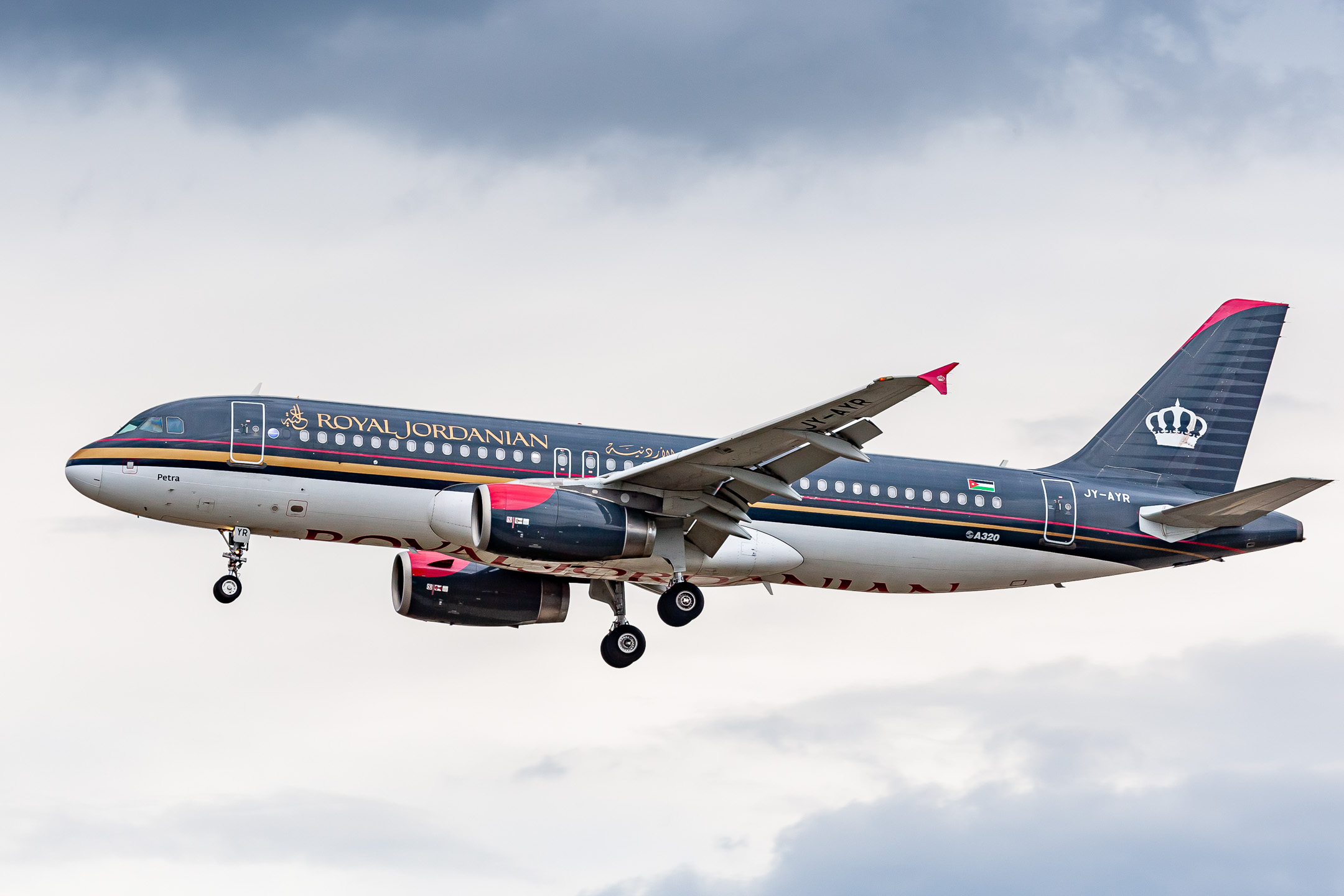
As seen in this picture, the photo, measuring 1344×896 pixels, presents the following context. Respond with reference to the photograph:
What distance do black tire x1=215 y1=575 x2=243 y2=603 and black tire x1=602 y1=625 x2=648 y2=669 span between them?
8042 mm

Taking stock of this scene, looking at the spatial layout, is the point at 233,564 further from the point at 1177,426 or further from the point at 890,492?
the point at 1177,426

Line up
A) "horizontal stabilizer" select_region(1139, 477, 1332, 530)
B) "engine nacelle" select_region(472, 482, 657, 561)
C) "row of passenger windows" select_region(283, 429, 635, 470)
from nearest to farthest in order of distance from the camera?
"engine nacelle" select_region(472, 482, 657, 561) → "row of passenger windows" select_region(283, 429, 635, 470) → "horizontal stabilizer" select_region(1139, 477, 1332, 530)

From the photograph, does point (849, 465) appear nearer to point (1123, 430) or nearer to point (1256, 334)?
point (1123, 430)

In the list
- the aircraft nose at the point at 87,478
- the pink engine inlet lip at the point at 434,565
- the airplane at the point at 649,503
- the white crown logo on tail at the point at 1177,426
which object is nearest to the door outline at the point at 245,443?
the airplane at the point at 649,503

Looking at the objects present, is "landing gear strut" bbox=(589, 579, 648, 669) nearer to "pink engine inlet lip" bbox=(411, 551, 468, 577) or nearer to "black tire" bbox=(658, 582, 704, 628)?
"black tire" bbox=(658, 582, 704, 628)

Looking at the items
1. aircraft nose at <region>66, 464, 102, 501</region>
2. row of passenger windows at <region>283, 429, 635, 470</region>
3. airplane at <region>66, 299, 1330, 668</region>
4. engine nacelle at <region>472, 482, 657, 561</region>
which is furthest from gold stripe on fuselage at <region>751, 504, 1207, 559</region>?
aircraft nose at <region>66, 464, 102, 501</region>

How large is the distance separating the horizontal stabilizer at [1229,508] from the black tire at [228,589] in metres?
20.0

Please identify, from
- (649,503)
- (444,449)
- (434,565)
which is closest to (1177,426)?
(649,503)

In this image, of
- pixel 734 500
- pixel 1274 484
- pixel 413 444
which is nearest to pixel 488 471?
pixel 413 444

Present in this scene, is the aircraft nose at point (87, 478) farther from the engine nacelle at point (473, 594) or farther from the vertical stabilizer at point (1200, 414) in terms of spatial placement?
the vertical stabilizer at point (1200, 414)

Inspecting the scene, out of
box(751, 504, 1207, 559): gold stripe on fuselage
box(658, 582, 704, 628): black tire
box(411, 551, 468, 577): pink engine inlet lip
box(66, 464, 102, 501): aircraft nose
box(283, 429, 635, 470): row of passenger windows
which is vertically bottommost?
box(658, 582, 704, 628): black tire

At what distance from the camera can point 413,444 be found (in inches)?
1335

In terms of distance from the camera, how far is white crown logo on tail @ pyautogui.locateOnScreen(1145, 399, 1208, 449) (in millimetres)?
41156

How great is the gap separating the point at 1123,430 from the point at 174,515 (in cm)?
2215
